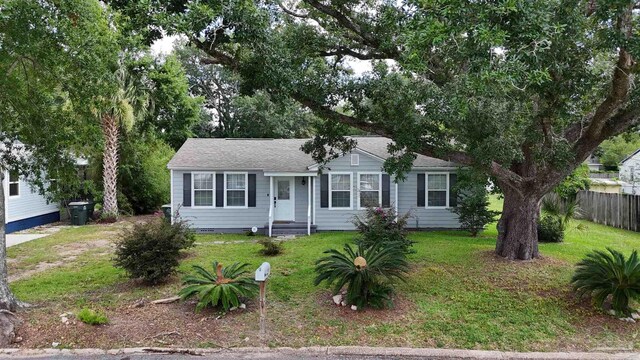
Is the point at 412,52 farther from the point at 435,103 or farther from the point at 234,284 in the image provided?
the point at 234,284

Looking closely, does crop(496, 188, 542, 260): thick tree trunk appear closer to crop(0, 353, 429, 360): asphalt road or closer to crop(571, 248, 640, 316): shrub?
crop(571, 248, 640, 316): shrub

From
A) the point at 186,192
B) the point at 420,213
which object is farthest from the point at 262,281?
the point at 420,213

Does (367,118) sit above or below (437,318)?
above

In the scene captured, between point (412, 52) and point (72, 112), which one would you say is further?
point (72, 112)

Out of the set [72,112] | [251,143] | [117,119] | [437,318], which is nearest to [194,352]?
[437,318]

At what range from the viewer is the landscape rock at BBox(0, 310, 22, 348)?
5.49 m

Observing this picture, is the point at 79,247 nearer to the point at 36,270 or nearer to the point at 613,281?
the point at 36,270

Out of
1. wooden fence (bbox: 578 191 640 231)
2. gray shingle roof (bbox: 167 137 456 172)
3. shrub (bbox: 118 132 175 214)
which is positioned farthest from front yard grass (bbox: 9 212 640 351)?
shrub (bbox: 118 132 175 214)

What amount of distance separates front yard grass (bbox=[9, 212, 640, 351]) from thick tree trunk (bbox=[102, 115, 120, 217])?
894 centimetres

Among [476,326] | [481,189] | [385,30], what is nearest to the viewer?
[476,326]

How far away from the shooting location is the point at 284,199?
15984 mm

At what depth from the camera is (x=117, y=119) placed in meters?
18.7

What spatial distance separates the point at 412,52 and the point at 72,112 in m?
7.27

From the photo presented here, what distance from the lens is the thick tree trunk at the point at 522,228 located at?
8977mm
